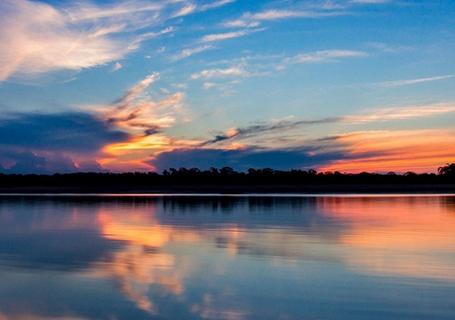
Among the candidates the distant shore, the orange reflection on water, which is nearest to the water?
the orange reflection on water

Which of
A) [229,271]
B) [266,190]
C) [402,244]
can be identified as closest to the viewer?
[229,271]

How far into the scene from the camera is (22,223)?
2606cm

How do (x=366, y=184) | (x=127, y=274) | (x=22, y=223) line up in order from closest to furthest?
(x=127, y=274) → (x=22, y=223) → (x=366, y=184)

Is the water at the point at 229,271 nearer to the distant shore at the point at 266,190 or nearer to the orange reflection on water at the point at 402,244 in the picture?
the orange reflection on water at the point at 402,244

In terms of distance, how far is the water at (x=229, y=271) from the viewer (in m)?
9.72

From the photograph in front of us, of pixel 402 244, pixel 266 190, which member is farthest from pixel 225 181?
pixel 402 244

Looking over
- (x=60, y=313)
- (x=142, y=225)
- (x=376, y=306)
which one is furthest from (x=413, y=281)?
(x=142, y=225)

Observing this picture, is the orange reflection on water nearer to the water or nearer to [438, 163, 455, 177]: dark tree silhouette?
the water

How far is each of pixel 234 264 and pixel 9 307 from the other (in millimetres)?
5678

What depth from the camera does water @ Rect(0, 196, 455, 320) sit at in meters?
9.72

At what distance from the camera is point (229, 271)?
13273 millimetres

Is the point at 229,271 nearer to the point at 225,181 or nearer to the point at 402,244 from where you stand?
the point at 402,244

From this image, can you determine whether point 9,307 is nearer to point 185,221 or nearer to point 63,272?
point 63,272

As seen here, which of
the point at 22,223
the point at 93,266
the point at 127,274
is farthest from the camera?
the point at 22,223
